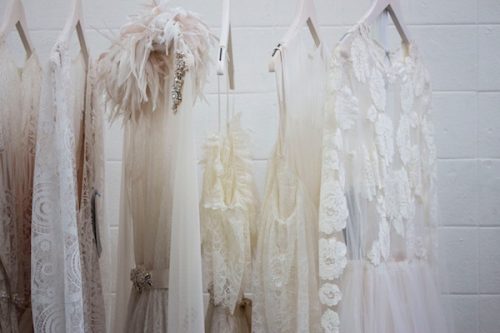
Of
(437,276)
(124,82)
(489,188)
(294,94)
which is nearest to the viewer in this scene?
(124,82)

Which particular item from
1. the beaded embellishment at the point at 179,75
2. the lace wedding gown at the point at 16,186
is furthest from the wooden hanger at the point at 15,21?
the beaded embellishment at the point at 179,75

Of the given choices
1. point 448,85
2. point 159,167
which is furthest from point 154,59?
point 448,85

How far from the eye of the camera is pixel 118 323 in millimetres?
1404

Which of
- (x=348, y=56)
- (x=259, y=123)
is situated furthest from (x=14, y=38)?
(x=348, y=56)

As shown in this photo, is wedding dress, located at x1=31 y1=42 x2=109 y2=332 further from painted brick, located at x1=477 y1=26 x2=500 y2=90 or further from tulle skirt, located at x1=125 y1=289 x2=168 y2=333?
painted brick, located at x1=477 y1=26 x2=500 y2=90

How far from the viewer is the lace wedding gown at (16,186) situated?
1277 millimetres

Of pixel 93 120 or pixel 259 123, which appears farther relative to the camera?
pixel 259 123

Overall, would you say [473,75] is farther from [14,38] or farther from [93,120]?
[14,38]

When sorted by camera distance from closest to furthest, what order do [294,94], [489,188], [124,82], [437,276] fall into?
[124,82], [294,94], [437,276], [489,188]

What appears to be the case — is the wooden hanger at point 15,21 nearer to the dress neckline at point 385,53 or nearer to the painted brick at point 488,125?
the dress neckline at point 385,53

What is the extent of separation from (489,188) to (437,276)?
618mm

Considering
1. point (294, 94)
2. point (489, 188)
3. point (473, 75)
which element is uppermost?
point (473, 75)

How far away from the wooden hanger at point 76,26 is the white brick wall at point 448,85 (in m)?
0.54

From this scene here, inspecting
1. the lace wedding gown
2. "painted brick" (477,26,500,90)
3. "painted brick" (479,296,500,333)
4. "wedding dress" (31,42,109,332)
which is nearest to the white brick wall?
"painted brick" (477,26,500,90)
